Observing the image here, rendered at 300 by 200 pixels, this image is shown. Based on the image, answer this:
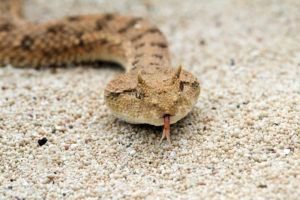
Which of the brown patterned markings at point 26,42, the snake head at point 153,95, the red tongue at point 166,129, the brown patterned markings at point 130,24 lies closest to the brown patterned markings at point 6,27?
the brown patterned markings at point 26,42

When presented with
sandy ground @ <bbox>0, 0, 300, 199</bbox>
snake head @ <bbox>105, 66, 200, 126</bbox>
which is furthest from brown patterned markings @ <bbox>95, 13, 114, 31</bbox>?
snake head @ <bbox>105, 66, 200, 126</bbox>

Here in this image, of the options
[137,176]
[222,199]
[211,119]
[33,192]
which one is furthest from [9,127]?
[222,199]

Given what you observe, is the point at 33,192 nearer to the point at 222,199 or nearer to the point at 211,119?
the point at 222,199

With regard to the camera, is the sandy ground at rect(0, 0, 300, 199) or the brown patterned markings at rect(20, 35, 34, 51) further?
the brown patterned markings at rect(20, 35, 34, 51)

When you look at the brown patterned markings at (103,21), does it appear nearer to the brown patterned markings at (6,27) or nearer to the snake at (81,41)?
the snake at (81,41)

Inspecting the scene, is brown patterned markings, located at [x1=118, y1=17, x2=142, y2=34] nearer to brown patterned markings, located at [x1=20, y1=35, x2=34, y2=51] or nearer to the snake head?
brown patterned markings, located at [x1=20, y1=35, x2=34, y2=51]
